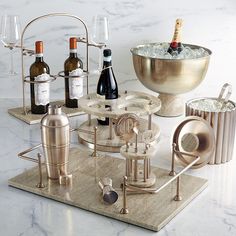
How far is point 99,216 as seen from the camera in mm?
1249

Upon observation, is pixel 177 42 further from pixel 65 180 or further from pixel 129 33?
pixel 65 180

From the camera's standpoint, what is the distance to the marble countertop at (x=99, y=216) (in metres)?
1.19

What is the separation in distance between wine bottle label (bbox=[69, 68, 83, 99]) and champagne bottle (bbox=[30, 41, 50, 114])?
78mm

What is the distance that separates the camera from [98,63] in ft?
6.80

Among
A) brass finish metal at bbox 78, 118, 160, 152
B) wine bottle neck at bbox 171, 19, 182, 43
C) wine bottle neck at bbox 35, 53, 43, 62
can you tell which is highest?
wine bottle neck at bbox 171, 19, 182, 43

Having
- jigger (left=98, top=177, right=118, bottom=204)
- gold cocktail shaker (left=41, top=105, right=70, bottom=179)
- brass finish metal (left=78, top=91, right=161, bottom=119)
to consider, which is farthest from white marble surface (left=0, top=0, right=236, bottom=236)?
jigger (left=98, top=177, right=118, bottom=204)

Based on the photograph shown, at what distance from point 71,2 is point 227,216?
105cm

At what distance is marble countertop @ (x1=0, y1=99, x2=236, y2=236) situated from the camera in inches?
46.8

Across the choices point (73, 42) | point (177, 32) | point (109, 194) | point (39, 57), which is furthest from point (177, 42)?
point (109, 194)

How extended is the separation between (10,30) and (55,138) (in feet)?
1.95

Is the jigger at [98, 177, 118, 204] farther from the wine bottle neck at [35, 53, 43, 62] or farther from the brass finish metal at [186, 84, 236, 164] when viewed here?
the wine bottle neck at [35, 53, 43, 62]

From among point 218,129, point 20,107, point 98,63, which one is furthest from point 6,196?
point 98,63

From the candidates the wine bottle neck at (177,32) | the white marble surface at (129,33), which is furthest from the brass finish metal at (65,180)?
the wine bottle neck at (177,32)

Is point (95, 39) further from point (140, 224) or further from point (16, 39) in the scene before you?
point (140, 224)
